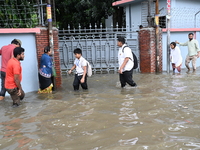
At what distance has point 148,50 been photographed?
10.3 meters

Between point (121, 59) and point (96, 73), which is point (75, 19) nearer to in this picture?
point (96, 73)

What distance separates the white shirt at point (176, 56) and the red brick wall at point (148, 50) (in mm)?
1052

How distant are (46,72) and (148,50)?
200 inches

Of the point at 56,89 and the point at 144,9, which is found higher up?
the point at 144,9

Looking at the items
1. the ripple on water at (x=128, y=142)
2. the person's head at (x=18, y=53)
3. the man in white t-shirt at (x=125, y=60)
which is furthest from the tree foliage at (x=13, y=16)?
the ripple on water at (x=128, y=142)

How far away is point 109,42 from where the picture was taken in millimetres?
11086

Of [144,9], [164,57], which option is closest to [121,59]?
[164,57]

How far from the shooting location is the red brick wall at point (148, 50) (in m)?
10.2

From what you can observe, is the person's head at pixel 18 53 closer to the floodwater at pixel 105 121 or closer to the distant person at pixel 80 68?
the floodwater at pixel 105 121

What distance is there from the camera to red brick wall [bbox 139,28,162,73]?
1021cm

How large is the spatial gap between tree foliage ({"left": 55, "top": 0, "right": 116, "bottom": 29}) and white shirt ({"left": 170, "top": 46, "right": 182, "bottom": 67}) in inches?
294

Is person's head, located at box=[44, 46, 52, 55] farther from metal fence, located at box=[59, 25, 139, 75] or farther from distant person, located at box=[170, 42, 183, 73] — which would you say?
distant person, located at box=[170, 42, 183, 73]

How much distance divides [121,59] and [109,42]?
4.46m

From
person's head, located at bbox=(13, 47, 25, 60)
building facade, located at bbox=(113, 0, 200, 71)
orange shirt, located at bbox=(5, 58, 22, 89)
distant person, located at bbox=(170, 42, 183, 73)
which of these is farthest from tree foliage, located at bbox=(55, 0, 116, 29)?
orange shirt, located at bbox=(5, 58, 22, 89)
